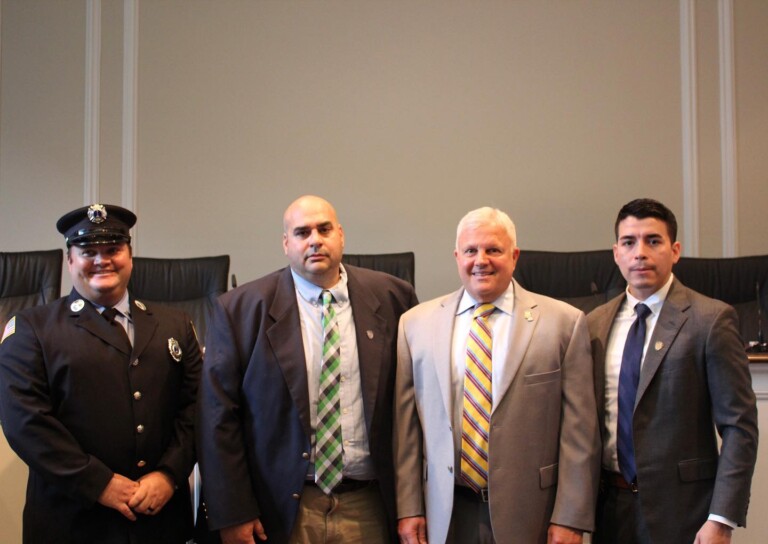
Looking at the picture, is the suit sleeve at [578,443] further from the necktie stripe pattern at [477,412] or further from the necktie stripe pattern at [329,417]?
the necktie stripe pattern at [329,417]

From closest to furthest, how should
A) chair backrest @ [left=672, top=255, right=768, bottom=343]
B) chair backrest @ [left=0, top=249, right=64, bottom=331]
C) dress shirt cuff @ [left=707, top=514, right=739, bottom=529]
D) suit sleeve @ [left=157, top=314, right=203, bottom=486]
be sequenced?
dress shirt cuff @ [left=707, top=514, right=739, bottom=529], suit sleeve @ [left=157, top=314, right=203, bottom=486], chair backrest @ [left=672, top=255, right=768, bottom=343], chair backrest @ [left=0, top=249, right=64, bottom=331]

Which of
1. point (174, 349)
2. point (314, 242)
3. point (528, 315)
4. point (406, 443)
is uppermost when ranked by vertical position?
point (314, 242)

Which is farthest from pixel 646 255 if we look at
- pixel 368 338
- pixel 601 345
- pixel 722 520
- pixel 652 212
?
pixel 368 338

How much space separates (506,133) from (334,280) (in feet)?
10.2

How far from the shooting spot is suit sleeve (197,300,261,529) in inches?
78.8

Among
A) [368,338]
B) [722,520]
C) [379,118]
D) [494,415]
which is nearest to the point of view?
[722,520]

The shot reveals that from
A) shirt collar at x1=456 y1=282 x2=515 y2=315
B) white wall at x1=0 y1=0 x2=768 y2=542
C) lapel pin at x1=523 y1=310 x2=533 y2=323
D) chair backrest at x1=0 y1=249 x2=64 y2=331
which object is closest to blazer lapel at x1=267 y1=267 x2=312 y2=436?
shirt collar at x1=456 y1=282 x2=515 y2=315

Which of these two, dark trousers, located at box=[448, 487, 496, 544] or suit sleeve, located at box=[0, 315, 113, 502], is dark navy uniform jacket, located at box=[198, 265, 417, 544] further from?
suit sleeve, located at box=[0, 315, 113, 502]

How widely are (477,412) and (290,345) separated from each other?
21.9 inches

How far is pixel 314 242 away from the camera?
2131 mm

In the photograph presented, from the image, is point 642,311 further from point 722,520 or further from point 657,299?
point 722,520

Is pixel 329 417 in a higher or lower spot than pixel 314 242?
lower

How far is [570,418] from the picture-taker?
192 cm

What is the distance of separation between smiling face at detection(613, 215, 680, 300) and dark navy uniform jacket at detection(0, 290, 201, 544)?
1356 mm
